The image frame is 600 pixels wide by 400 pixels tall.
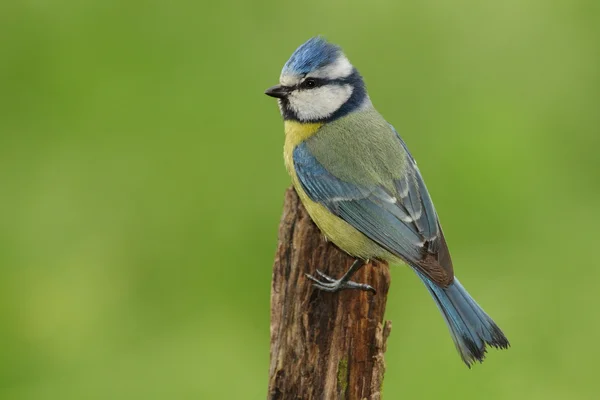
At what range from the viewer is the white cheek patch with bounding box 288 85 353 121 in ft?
14.9

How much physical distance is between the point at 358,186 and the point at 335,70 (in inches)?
22.5

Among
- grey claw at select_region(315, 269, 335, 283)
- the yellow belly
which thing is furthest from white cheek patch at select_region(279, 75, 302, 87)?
grey claw at select_region(315, 269, 335, 283)

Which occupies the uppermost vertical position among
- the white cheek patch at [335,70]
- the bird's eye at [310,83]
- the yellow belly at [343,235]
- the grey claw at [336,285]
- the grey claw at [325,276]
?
the white cheek patch at [335,70]

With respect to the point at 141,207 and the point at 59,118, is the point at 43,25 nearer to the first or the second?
the point at 59,118

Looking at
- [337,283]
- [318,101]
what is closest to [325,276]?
[337,283]

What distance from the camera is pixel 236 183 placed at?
6523 mm

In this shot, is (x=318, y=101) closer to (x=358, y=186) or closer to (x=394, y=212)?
(x=358, y=186)

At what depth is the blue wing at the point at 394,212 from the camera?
4.12m

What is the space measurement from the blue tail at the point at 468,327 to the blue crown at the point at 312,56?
117cm

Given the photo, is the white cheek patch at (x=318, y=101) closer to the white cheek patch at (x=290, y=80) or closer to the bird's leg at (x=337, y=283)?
the white cheek patch at (x=290, y=80)

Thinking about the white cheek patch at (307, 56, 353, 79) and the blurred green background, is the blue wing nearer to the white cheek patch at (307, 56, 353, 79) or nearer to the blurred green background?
the white cheek patch at (307, 56, 353, 79)

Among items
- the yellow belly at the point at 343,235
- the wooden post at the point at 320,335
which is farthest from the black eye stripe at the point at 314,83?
the wooden post at the point at 320,335

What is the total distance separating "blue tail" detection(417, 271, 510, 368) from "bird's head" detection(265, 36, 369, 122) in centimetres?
106

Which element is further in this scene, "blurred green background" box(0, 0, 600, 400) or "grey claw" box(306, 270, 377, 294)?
"blurred green background" box(0, 0, 600, 400)
